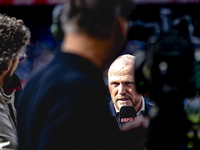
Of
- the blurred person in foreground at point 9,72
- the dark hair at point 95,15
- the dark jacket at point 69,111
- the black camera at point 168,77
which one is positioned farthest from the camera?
the blurred person in foreground at point 9,72

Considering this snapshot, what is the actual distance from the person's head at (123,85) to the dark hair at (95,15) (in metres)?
1.30

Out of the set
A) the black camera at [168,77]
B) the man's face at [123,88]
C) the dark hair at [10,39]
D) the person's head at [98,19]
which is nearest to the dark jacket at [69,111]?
the person's head at [98,19]

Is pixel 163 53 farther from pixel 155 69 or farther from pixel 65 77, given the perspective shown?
pixel 65 77

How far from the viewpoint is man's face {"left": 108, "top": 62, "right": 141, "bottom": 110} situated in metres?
2.33

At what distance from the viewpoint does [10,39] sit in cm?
214

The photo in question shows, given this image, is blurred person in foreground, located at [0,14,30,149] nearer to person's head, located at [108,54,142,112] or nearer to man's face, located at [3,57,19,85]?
man's face, located at [3,57,19,85]

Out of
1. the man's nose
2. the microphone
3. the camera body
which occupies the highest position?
the camera body

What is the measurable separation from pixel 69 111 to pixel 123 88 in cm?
151

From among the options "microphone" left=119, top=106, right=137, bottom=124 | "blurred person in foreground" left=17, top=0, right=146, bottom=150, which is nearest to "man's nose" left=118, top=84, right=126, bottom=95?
"microphone" left=119, top=106, right=137, bottom=124

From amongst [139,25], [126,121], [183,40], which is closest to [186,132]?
[126,121]

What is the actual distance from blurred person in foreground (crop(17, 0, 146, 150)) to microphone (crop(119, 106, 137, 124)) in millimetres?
1281

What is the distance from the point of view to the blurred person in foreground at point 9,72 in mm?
1959

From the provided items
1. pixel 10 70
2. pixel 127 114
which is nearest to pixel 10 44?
pixel 10 70

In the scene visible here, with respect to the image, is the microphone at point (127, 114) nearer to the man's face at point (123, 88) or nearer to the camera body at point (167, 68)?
the man's face at point (123, 88)
